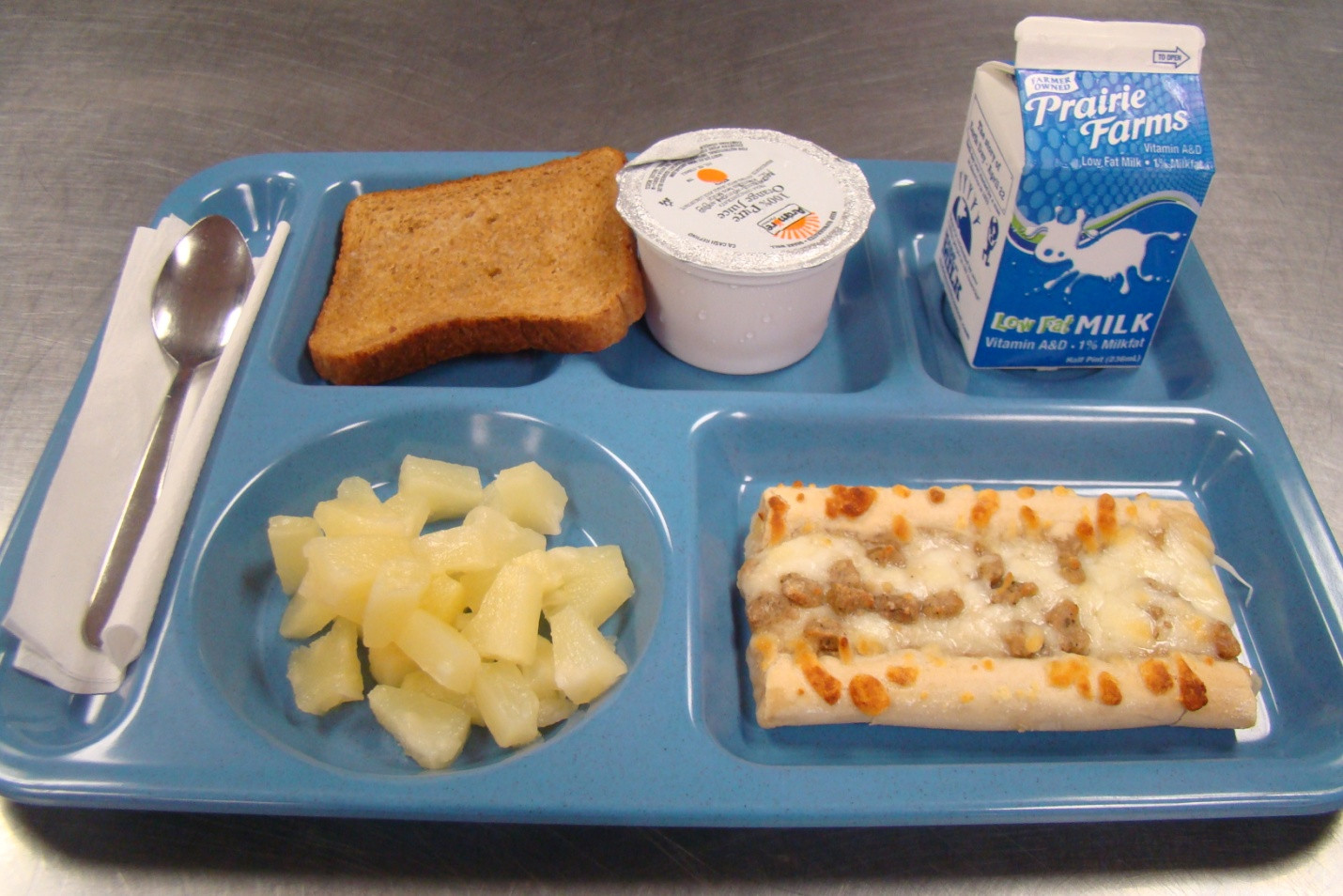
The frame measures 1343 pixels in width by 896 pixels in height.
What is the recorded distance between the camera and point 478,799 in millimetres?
1113

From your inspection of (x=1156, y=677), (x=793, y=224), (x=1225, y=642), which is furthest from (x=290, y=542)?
(x=1225, y=642)

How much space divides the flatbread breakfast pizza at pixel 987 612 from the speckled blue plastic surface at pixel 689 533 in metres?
0.08

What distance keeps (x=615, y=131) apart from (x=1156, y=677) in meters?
1.68

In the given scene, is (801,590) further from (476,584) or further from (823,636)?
(476,584)

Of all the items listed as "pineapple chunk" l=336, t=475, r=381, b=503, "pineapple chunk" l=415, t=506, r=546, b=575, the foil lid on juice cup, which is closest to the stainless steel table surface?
"pineapple chunk" l=415, t=506, r=546, b=575

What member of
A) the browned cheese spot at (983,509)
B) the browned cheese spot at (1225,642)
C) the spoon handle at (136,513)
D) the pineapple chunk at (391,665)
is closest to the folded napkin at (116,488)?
the spoon handle at (136,513)

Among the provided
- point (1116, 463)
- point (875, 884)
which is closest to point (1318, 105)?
point (1116, 463)

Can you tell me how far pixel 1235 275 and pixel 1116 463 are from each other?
683 millimetres

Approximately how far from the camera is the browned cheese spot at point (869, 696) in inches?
47.1

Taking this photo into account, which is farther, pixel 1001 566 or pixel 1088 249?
pixel 1088 249

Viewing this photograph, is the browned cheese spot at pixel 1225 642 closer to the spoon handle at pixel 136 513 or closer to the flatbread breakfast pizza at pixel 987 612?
the flatbread breakfast pizza at pixel 987 612

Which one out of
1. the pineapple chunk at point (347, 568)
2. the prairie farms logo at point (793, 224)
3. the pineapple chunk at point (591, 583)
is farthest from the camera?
the prairie farms logo at point (793, 224)

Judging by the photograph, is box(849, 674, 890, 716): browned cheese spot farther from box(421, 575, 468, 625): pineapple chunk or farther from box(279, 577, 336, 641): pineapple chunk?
box(279, 577, 336, 641): pineapple chunk

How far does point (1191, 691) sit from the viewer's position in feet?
3.98
